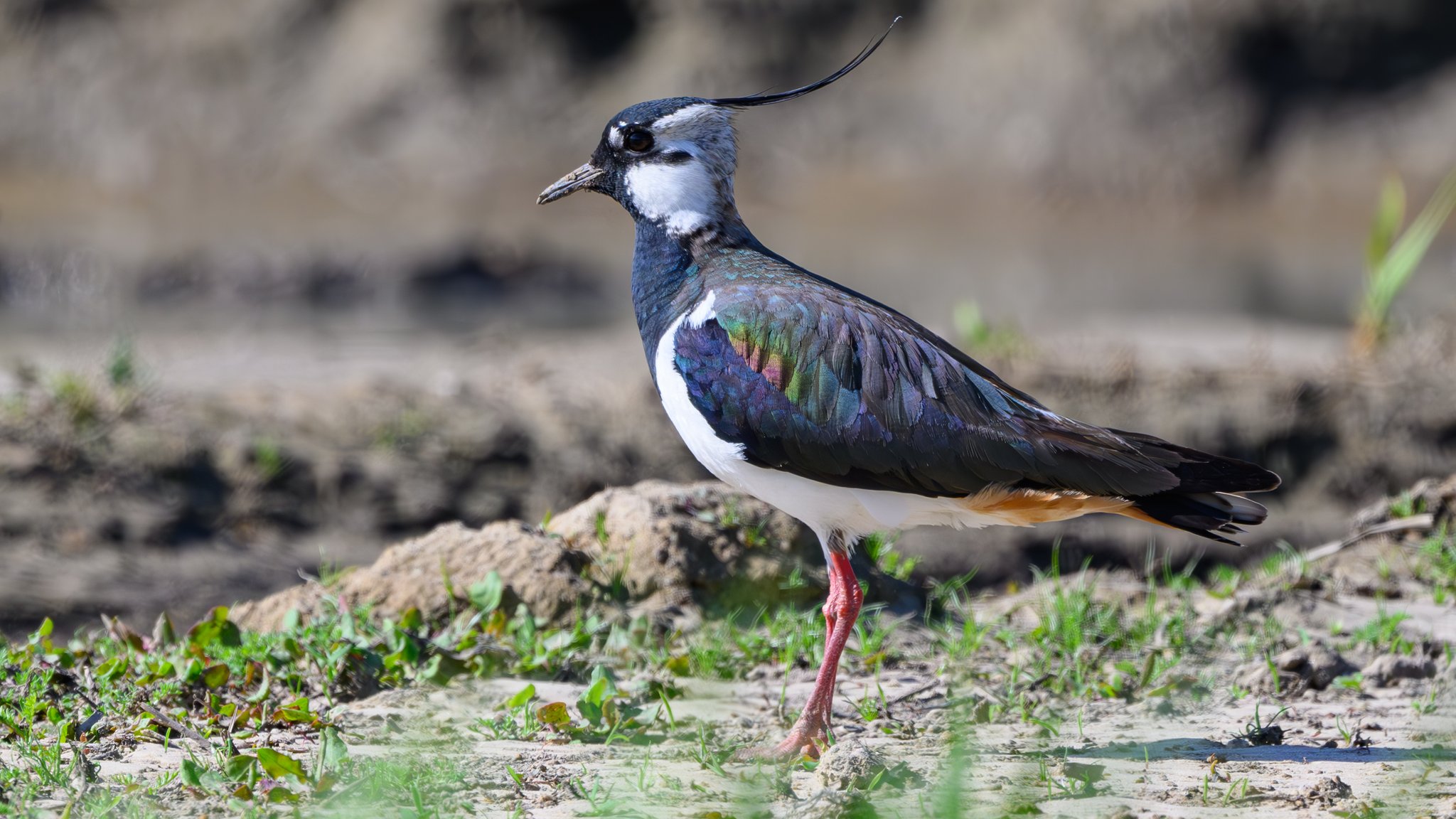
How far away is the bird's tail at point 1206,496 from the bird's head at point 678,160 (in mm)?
1495

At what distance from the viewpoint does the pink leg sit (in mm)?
4051

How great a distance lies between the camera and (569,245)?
16.6m

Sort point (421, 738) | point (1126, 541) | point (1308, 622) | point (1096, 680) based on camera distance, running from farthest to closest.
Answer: point (1126, 541) → point (1308, 622) → point (1096, 680) → point (421, 738)

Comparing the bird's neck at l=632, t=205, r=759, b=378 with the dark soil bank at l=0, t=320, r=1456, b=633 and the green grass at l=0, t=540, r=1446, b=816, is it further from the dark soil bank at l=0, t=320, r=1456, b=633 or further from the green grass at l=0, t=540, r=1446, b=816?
the dark soil bank at l=0, t=320, r=1456, b=633

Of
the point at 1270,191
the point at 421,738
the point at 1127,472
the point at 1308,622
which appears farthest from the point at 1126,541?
the point at 1270,191

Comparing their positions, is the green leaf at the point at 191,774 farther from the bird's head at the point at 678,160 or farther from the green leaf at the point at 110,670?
the bird's head at the point at 678,160

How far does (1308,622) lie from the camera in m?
5.18

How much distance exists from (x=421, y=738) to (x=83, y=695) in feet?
3.15

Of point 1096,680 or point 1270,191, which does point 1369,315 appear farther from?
point 1270,191

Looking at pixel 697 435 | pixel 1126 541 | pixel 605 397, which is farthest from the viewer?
pixel 605 397

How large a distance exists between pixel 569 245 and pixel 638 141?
12.0m

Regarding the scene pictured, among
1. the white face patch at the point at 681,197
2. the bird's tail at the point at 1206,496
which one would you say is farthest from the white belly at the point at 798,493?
the bird's tail at the point at 1206,496

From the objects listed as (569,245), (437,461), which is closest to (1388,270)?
(437,461)

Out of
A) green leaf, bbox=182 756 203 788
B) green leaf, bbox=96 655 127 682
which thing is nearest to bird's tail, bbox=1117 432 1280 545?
green leaf, bbox=182 756 203 788
